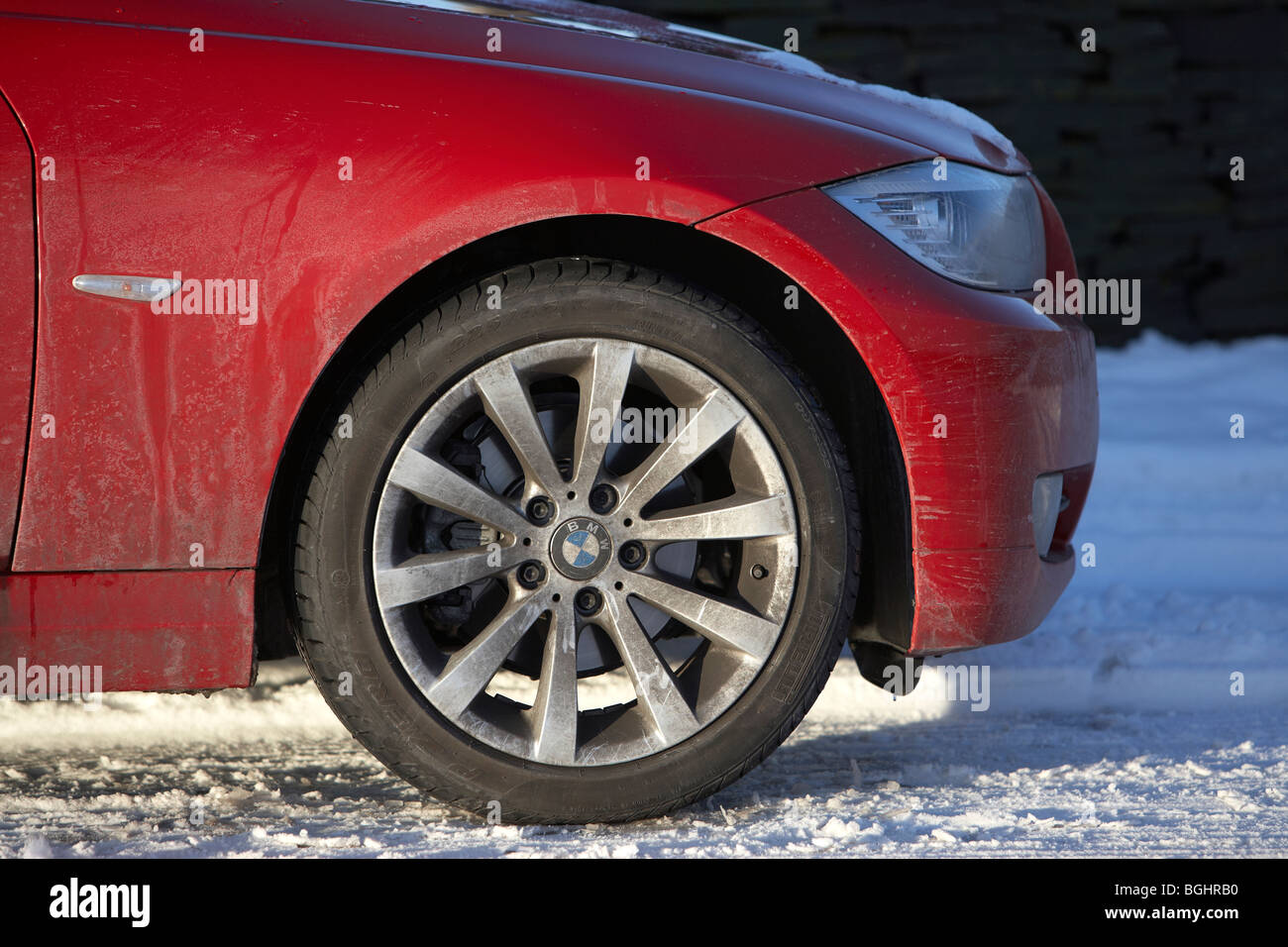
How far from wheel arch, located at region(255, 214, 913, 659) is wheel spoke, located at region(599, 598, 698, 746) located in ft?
1.37

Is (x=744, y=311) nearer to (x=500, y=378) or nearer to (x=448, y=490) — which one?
(x=500, y=378)

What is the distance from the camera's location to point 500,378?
6.61 ft

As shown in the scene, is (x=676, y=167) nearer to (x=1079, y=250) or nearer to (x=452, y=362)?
(x=452, y=362)

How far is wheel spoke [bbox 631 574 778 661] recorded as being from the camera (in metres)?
2.05

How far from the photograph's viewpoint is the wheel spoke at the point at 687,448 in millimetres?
2041

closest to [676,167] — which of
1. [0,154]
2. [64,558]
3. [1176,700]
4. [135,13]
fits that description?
[135,13]

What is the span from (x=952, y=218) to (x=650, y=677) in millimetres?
946

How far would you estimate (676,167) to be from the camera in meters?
1.96

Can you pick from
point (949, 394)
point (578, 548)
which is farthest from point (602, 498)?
point (949, 394)

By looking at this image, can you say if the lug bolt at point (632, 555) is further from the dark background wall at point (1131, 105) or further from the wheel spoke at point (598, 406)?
the dark background wall at point (1131, 105)

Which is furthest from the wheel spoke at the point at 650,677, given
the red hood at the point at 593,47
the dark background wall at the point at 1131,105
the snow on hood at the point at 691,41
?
the dark background wall at the point at 1131,105

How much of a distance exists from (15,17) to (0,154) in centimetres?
23

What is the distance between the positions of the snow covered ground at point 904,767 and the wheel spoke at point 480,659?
25cm
